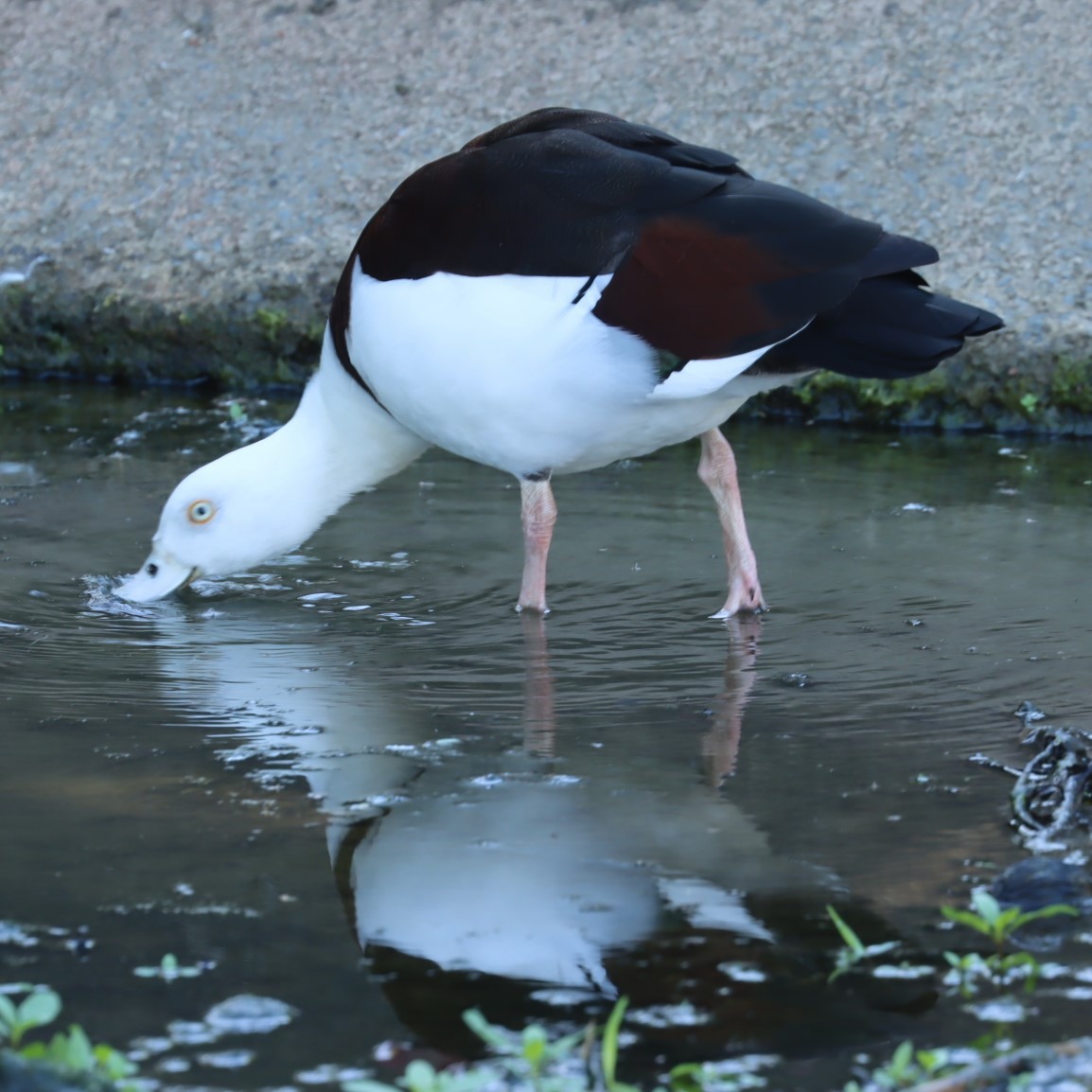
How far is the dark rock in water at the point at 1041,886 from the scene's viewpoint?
284cm

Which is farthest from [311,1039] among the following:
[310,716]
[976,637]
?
[976,637]

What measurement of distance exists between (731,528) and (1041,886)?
2187 mm

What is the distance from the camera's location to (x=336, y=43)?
9.48 m

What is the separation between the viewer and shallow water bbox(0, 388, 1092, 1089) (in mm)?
2613

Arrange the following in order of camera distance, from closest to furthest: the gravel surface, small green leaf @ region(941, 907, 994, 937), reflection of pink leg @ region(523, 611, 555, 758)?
small green leaf @ region(941, 907, 994, 937)
reflection of pink leg @ region(523, 611, 555, 758)
the gravel surface

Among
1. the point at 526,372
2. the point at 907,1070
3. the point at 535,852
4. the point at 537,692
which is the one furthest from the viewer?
the point at 526,372

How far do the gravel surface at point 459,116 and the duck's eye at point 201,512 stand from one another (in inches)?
137

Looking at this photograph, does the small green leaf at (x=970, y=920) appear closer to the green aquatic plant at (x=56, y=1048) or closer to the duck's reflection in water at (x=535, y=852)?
the duck's reflection in water at (x=535, y=852)

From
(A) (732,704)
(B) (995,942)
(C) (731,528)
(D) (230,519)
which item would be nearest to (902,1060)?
(B) (995,942)

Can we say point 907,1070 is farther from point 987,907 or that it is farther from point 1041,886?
point 1041,886

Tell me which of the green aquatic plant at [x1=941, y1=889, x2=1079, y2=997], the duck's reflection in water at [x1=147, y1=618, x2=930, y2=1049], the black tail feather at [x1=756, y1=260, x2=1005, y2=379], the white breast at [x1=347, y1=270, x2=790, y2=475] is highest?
the black tail feather at [x1=756, y1=260, x2=1005, y2=379]

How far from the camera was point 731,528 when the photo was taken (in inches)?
194

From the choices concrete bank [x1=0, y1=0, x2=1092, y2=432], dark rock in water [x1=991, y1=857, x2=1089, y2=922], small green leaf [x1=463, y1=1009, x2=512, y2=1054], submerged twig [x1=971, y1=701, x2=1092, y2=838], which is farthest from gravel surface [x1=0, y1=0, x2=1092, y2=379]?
small green leaf [x1=463, y1=1009, x2=512, y2=1054]

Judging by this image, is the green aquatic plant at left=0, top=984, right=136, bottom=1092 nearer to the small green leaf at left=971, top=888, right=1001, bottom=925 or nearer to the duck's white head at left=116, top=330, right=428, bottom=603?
the small green leaf at left=971, top=888, right=1001, bottom=925
